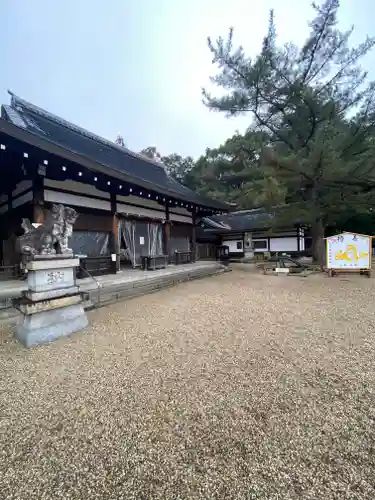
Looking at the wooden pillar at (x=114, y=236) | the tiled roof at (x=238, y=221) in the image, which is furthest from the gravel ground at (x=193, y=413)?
the tiled roof at (x=238, y=221)

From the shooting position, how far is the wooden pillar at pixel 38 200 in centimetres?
515

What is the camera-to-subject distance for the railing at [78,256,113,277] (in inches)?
249

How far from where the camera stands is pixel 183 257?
32.2 feet

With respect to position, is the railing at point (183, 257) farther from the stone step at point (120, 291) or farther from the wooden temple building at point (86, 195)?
the stone step at point (120, 291)

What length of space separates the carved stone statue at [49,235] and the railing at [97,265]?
8.80 ft

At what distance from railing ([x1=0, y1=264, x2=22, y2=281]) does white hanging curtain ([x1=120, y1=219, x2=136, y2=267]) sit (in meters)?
3.01

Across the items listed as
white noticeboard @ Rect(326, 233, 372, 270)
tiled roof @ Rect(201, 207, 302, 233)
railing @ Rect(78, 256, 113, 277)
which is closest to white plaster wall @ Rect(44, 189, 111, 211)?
railing @ Rect(78, 256, 113, 277)

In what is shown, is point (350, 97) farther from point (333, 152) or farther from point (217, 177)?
point (217, 177)

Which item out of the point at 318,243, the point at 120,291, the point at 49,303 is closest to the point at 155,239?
the point at 120,291

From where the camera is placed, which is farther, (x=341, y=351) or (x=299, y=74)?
(x=299, y=74)

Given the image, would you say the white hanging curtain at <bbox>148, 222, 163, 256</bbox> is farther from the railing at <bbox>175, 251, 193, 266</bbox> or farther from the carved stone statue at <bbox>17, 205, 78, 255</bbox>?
the carved stone statue at <bbox>17, 205, 78, 255</bbox>

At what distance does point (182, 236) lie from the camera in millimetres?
10508

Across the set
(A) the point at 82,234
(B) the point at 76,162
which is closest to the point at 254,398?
(B) the point at 76,162

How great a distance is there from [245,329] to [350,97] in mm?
10457
